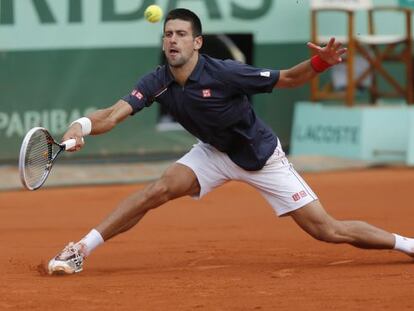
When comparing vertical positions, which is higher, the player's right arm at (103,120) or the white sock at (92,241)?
the player's right arm at (103,120)

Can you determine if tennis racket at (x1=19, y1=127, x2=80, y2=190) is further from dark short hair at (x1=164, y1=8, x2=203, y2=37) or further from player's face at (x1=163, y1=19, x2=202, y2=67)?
dark short hair at (x1=164, y1=8, x2=203, y2=37)

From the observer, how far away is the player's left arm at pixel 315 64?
6848mm

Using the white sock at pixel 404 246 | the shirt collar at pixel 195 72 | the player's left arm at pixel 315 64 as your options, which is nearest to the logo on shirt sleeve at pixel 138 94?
the shirt collar at pixel 195 72

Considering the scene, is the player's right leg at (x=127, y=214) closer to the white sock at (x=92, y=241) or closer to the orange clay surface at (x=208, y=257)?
the white sock at (x=92, y=241)

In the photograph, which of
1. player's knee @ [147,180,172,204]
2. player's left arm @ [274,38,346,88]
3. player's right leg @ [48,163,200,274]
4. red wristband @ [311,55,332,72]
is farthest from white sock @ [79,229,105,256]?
red wristband @ [311,55,332,72]

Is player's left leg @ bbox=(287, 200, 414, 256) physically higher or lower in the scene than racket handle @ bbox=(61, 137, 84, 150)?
lower

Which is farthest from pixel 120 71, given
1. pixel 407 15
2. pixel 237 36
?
pixel 407 15

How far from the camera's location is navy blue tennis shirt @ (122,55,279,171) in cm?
701

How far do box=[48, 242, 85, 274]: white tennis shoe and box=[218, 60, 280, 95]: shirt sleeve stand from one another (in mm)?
1342

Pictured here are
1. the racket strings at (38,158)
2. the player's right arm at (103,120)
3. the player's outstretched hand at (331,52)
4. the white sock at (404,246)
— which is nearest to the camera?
the racket strings at (38,158)

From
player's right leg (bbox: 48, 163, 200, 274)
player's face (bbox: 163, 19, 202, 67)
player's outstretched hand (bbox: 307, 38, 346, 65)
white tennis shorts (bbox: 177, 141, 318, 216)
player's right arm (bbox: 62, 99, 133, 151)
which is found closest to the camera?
player's right arm (bbox: 62, 99, 133, 151)

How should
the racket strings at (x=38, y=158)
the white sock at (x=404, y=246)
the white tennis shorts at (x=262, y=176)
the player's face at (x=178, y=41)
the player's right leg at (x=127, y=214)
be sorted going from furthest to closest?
the white sock at (x=404, y=246)
the white tennis shorts at (x=262, y=176)
the player's right leg at (x=127, y=214)
the player's face at (x=178, y=41)
the racket strings at (x=38, y=158)

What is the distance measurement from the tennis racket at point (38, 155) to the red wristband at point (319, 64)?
147 centimetres

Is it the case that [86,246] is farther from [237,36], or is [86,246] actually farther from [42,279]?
[237,36]
